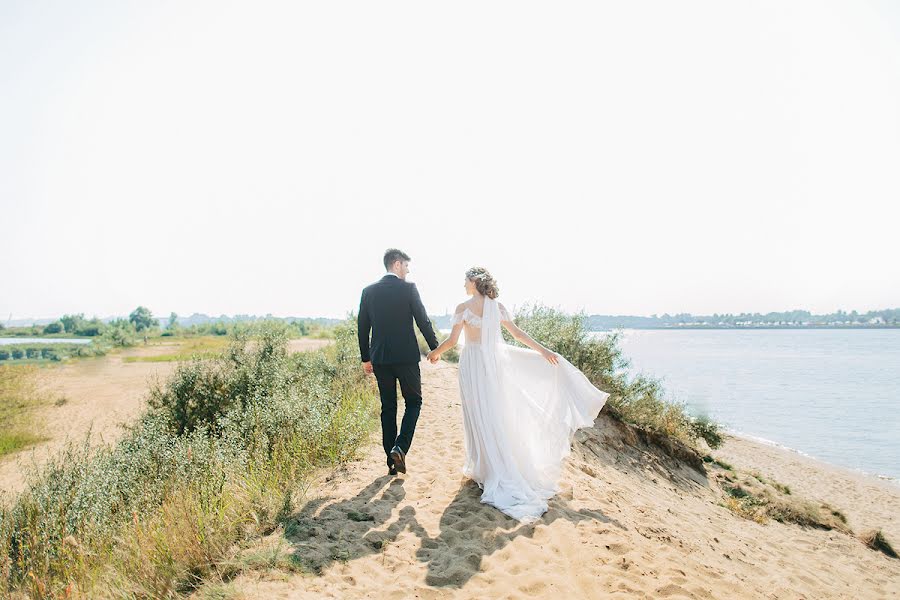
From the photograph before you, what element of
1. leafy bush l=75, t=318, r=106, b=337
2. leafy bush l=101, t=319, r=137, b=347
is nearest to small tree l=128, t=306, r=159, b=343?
leafy bush l=75, t=318, r=106, b=337

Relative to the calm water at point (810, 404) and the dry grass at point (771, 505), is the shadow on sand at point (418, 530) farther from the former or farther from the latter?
the calm water at point (810, 404)

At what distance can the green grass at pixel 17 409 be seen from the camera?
14.8 meters

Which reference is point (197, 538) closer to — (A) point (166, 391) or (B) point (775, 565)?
(B) point (775, 565)

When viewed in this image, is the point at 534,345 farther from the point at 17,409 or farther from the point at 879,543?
the point at 17,409

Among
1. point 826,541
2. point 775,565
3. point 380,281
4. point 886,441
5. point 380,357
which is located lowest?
point 886,441

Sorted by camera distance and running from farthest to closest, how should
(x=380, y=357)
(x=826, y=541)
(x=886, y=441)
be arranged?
(x=886, y=441)
(x=826, y=541)
(x=380, y=357)

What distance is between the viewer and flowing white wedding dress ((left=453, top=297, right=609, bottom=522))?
17.7 feet

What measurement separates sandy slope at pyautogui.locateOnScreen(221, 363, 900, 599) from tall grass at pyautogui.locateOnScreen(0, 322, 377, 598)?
0.47m

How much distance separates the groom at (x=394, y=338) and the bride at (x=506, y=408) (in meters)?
0.37

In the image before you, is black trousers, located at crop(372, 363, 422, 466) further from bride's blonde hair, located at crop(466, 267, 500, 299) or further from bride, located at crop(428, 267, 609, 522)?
bride's blonde hair, located at crop(466, 267, 500, 299)

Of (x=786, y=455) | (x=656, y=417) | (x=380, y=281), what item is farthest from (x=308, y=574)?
(x=786, y=455)

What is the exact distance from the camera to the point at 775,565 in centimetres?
580

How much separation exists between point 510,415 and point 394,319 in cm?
177

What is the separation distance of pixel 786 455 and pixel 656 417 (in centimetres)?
942
